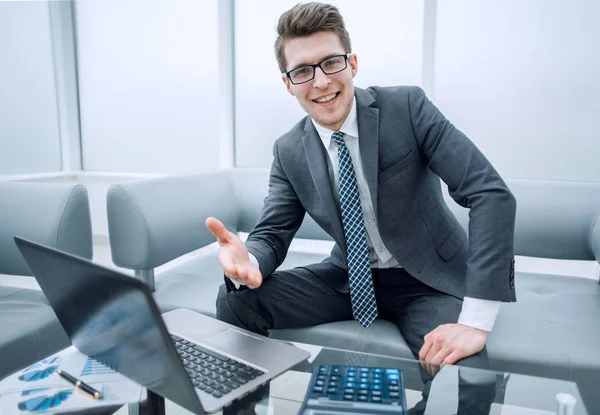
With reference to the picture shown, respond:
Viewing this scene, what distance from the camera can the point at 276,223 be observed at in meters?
1.44

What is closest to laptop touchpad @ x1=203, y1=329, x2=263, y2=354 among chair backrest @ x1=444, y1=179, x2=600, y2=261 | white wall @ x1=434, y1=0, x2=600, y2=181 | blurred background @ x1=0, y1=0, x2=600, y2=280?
chair backrest @ x1=444, y1=179, x2=600, y2=261

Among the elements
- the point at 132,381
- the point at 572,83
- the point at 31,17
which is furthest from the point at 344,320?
the point at 31,17

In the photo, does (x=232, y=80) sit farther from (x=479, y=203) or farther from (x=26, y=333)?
(x=479, y=203)

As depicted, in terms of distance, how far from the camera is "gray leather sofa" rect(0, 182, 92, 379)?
1.41 meters

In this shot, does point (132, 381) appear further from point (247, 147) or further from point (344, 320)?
point (247, 147)

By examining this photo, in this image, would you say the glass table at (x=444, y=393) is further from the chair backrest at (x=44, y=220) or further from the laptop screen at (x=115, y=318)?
the chair backrest at (x=44, y=220)

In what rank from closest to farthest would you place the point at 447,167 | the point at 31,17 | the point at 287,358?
the point at 287,358 → the point at 447,167 → the point at 31,17

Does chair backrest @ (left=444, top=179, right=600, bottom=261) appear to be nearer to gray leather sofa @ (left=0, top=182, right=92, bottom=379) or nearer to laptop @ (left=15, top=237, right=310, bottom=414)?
laptop @ (left=15, top=237, right=310, bottom=414)

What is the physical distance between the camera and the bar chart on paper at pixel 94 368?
2.73 ft

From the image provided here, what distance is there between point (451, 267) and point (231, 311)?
0.67 m

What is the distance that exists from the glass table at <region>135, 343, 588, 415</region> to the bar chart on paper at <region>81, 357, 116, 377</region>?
10 cm

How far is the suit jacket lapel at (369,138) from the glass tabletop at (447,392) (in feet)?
1.70

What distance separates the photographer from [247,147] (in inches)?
122

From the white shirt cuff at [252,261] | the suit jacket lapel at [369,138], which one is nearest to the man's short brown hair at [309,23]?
the suit jacket lapel at [369,138]
